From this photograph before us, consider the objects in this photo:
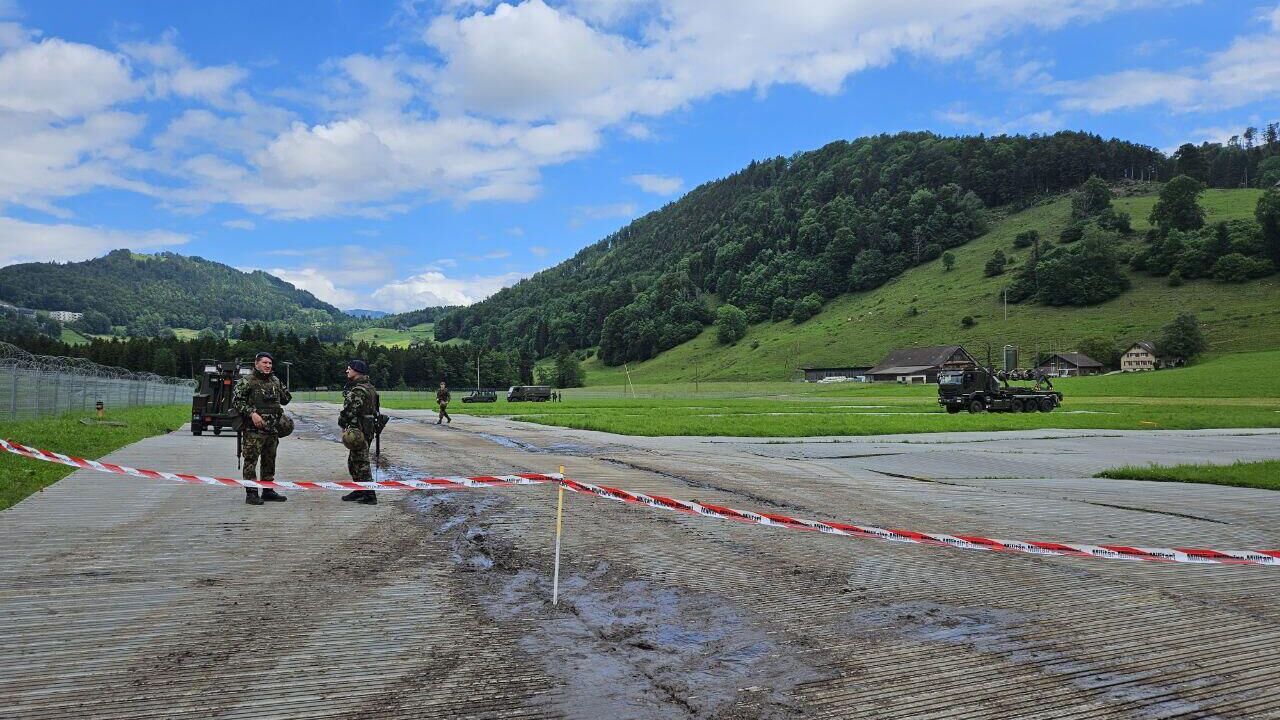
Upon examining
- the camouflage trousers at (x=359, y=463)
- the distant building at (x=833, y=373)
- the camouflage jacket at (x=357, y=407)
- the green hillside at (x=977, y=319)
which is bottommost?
the camouflage trousers at (x=359, y=463)

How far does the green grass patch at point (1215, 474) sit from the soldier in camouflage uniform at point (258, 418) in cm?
1454

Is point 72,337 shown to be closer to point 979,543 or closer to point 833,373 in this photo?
point 833,373

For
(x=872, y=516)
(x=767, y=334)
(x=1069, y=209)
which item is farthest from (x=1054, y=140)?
(x=872, y=516)

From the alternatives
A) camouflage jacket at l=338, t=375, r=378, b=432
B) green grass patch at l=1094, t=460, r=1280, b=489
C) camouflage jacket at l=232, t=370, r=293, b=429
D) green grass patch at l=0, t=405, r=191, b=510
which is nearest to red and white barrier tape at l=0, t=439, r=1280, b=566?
camouflage jacket at l=232, t=370, r=293, b=429

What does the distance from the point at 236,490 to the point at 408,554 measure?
5733mm

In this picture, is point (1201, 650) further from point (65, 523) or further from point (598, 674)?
point (65, 523)

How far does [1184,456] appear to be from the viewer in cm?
1914

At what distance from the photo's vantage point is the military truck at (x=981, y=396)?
42.2 metres

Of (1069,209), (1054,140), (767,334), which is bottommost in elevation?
(767,334)

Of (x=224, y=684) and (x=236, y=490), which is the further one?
(x=236, y=490)

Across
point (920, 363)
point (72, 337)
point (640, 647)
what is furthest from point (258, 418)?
point (72, 337)

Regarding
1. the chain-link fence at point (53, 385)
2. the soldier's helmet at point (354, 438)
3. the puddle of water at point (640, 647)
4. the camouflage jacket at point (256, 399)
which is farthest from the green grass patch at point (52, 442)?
the puddle of water at point (640, 647)

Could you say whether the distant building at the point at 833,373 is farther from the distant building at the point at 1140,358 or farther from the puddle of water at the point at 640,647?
the puddle of water at the point at 640,647

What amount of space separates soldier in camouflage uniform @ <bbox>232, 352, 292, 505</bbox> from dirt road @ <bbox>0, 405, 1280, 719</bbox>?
533mm
